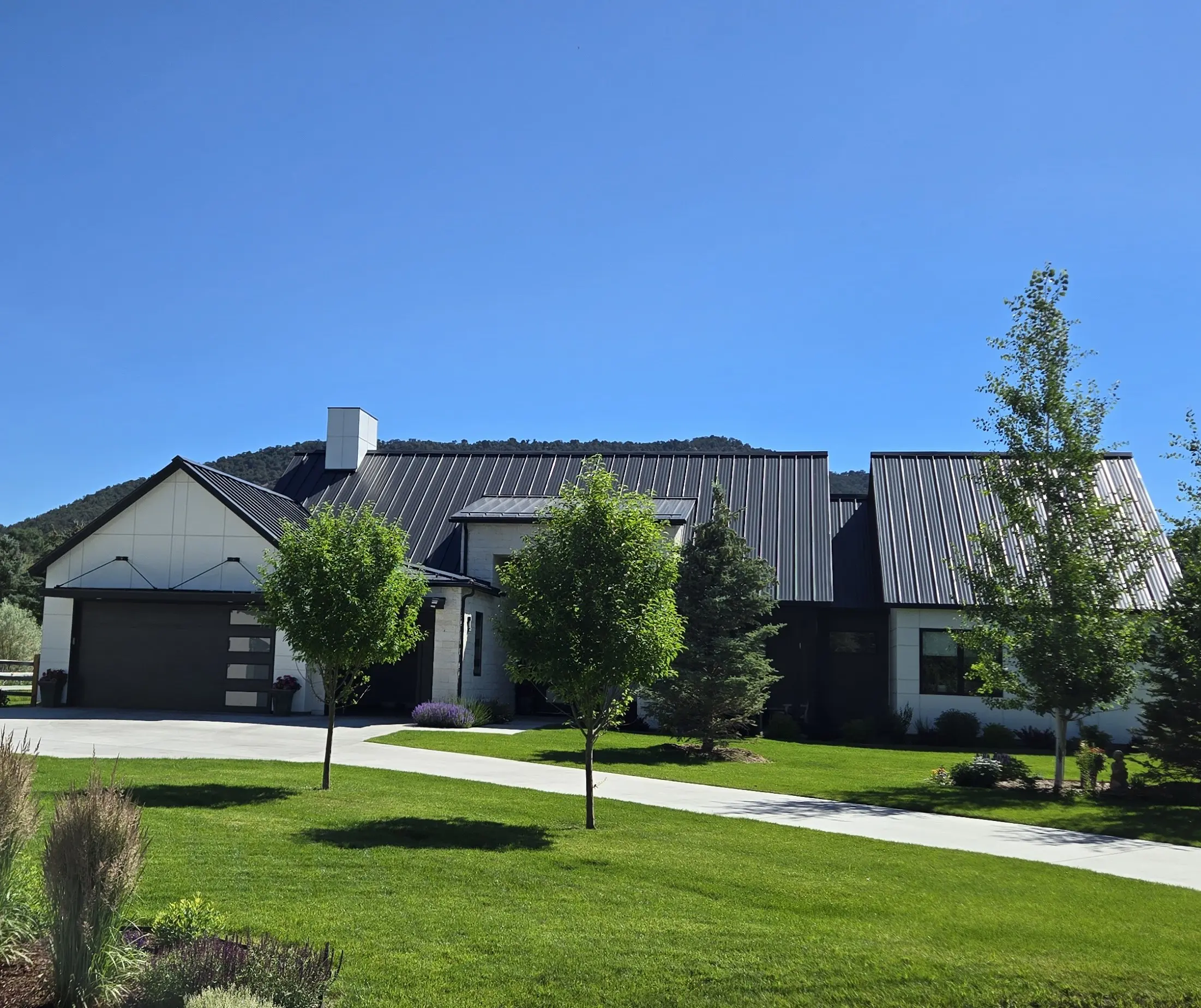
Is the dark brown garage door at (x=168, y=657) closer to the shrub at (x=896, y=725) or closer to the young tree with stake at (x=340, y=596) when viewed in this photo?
the young tree with stake at (x=340, y=596)

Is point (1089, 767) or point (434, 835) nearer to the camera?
point (434, 835)

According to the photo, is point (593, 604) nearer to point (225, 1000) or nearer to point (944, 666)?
point (225, 1000)

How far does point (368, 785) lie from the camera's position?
48.6 ft

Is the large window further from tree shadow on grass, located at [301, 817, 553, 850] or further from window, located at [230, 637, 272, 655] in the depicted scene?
tree shadow on grass, located at [301, 817, 553, 850]

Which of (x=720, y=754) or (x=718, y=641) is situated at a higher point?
(x=718, y=641)

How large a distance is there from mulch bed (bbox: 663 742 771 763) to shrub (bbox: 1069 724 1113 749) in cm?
843

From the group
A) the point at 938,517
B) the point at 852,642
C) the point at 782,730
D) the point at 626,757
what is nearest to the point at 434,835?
the point at 626,757

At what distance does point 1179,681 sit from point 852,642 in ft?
41.8

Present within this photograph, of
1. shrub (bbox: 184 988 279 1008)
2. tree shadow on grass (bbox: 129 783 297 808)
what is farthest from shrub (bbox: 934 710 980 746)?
shrub (bbox: 184 988 279 1008)


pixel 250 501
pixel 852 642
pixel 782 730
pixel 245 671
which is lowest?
pixel 782 730

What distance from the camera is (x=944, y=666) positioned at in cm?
2831

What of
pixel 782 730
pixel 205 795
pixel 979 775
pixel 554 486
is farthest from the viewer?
pixel 554 486

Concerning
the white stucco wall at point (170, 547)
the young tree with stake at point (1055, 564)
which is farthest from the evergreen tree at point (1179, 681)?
the white stucco wall at point (170, 547)

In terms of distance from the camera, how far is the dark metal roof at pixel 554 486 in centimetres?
3134
